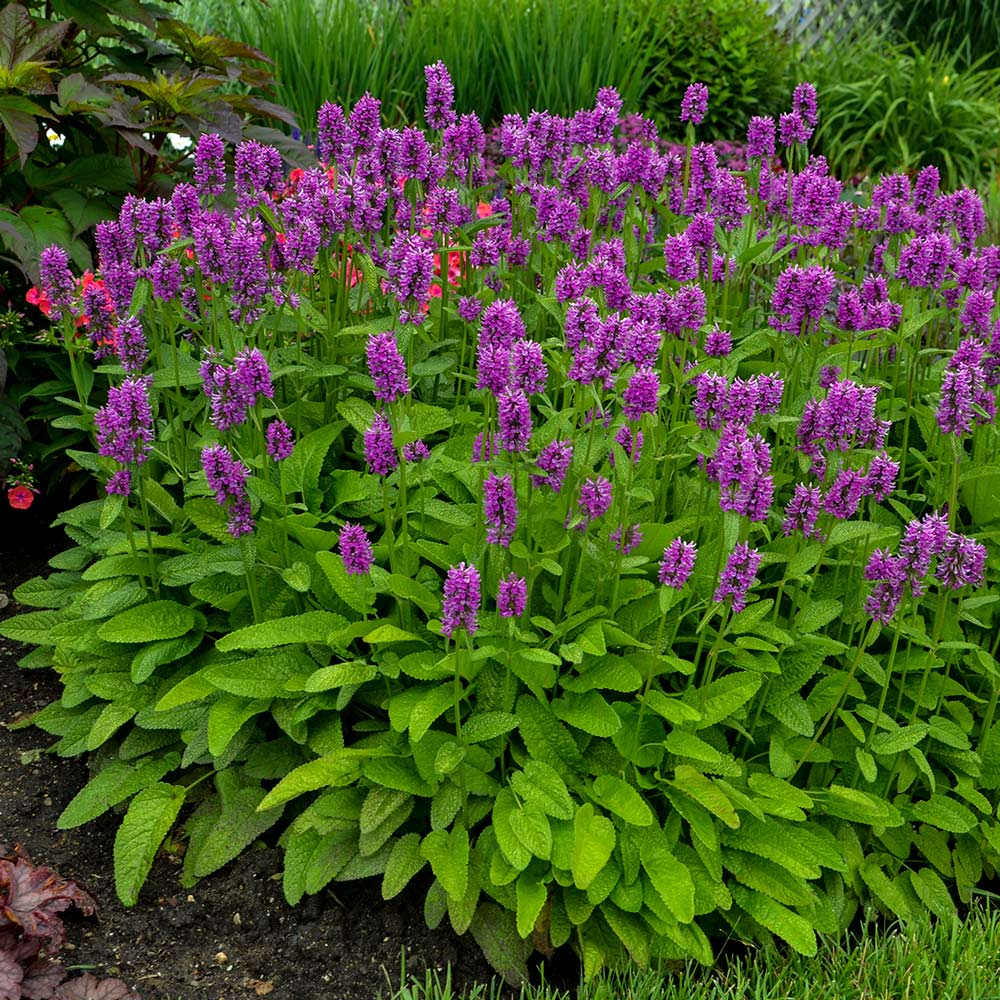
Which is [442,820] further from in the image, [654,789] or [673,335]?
[673,335]

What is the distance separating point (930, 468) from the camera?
3188 millimetres

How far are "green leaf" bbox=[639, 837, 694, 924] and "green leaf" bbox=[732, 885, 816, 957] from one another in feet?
0.53

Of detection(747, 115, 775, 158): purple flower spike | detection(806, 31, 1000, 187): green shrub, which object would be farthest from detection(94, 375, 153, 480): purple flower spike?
detection(806, 31, 1000, 187): green shrub

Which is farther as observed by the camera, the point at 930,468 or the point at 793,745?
the point at 930,468

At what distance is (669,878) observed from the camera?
8.50 ft

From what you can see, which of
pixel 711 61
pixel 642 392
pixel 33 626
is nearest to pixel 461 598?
pixel 642 392

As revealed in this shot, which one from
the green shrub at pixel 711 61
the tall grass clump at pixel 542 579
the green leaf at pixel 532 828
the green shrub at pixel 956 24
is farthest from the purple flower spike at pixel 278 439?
the green shrub at pixel 956 24

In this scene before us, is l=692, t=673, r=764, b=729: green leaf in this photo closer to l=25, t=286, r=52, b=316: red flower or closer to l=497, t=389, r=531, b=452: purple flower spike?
l=497, t=389, r=531, b=452: purple flower spike

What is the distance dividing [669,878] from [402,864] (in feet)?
1.94

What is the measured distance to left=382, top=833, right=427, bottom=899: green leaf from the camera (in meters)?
2.63

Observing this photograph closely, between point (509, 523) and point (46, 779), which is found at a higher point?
point (509, 523)

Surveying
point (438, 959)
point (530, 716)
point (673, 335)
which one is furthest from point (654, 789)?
point (673, 335)

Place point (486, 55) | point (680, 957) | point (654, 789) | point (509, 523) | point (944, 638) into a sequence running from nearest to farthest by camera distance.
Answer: point (509, 523) < point (680, 957) < point (654, 789) < point (944, 638) < point (486, 55)

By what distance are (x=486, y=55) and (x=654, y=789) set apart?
5476mm
